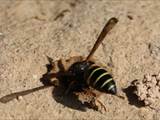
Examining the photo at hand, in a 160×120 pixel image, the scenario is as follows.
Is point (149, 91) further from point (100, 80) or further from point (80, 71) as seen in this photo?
point (80, 71)

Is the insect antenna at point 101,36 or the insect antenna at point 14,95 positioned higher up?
the insect antenna at point 101,36

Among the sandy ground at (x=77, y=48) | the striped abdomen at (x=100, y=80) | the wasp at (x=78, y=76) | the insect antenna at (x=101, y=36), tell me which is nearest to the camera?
the striped abdomen at (x=100, y=80)

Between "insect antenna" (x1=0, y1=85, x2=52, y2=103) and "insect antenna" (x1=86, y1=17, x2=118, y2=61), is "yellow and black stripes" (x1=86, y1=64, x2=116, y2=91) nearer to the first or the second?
"insect antenna" (x1=86, y1=17, x2=118, y2=61)

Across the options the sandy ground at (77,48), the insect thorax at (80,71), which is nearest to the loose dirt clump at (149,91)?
the sandy ground at (77,48)

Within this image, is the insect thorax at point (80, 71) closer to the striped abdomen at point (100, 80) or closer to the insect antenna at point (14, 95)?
the striped abdomen at point (100, 80)

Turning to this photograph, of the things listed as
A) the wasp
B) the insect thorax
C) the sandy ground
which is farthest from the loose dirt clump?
the insect thorax

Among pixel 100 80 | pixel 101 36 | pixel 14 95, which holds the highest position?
pixel 101 36

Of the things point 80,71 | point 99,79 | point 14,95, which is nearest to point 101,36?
point 80,71
